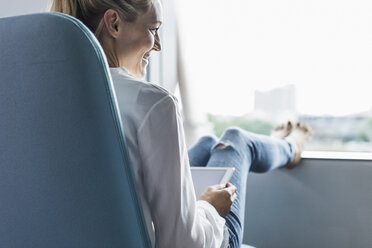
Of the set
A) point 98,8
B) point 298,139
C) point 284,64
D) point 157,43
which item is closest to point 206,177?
point 157,43

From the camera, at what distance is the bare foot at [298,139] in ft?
5.34

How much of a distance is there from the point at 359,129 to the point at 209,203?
186 cm

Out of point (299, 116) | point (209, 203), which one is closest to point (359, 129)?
point (299, 116)

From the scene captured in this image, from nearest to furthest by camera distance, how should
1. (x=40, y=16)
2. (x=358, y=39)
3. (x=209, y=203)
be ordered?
1. (x=40, y=16)
2. (x=209, y=203)
3. (x=358, y=39)

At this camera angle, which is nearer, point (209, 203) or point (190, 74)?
point (209, 203)

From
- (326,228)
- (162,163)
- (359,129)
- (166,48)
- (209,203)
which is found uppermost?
(166,48)

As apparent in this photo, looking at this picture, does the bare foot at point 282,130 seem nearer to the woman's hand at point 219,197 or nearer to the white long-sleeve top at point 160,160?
the woman's hand at point 219,197

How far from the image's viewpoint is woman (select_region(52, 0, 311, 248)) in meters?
0.60

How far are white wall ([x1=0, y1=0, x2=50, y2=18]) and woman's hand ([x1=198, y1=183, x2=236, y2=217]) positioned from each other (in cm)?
68

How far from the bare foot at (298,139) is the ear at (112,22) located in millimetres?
1085

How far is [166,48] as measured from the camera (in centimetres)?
231

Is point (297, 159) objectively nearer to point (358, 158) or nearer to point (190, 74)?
point (358, 158)

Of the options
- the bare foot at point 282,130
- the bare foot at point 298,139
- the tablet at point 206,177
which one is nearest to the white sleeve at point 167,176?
the tablet at point 206,177

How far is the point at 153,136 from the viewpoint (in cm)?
59
